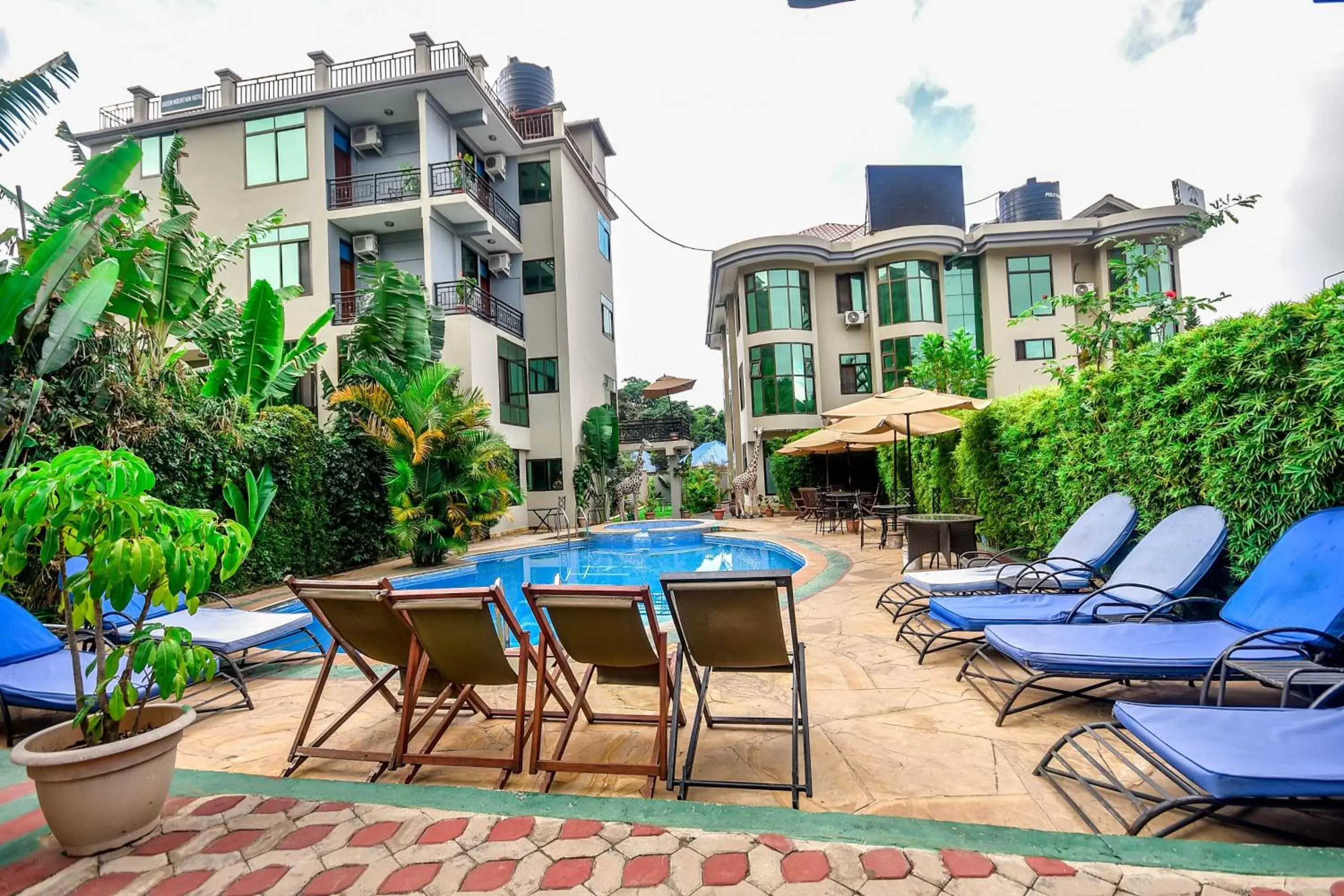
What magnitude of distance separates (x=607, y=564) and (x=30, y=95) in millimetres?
10357

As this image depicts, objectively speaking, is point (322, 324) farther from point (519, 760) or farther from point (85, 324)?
point (519, 760)

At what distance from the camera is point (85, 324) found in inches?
253

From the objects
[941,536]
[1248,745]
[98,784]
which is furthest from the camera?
[941,536]

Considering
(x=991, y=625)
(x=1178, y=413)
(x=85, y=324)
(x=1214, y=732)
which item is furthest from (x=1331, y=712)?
(x=85, y=324)

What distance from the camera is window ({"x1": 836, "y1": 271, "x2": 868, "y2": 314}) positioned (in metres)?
25.1

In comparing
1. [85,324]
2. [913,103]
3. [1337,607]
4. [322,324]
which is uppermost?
[913,103]

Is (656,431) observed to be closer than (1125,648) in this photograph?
No

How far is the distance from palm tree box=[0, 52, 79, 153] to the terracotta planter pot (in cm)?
791

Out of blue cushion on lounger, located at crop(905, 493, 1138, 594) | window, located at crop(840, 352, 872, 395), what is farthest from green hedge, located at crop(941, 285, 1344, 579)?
window, located at crop(840, 352, 872, 395)

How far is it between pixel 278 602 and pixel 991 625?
8496 millimetres

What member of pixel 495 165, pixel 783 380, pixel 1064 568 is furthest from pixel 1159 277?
pixel 1064 568

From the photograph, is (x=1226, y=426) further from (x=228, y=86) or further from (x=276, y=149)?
(x=228, y=86)

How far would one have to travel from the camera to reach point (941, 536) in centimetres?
749

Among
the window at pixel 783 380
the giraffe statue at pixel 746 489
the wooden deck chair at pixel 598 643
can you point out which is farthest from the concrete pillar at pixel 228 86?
the wooden deck chair at pixel 598 643
